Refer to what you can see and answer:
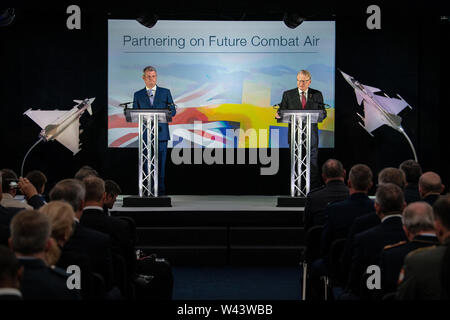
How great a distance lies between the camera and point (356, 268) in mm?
3404

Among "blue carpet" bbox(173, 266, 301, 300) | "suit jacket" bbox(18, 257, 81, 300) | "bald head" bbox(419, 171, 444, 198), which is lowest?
"blue carpet" bbox(173, 266, 301, 300)

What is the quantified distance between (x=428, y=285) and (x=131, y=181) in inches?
305

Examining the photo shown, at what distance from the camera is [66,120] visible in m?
9.62

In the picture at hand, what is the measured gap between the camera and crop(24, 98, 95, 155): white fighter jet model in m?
9.61

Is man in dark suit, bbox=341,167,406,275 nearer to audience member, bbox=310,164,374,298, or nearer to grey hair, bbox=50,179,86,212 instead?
audience member, bbox=310,164,374,298

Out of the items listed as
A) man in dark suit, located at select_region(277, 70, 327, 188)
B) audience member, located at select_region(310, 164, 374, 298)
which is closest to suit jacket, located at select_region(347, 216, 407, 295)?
audience member, located at select_region(310, 164, 374, 298)

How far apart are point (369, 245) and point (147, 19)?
622 cm

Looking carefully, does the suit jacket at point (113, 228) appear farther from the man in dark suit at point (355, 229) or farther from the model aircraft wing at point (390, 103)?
the model aircraft wing at point (390, 103)

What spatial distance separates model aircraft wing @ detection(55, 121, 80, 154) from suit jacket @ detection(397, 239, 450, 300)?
25.7 feet

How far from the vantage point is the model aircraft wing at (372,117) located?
9.73 meters

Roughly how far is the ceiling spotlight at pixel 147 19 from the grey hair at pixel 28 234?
Answer: 6.68 meters

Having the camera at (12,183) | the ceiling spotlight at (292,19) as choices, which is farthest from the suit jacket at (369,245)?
the ceiling spotlight at (292,19)

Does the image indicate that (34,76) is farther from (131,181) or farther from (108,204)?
(108,204)
